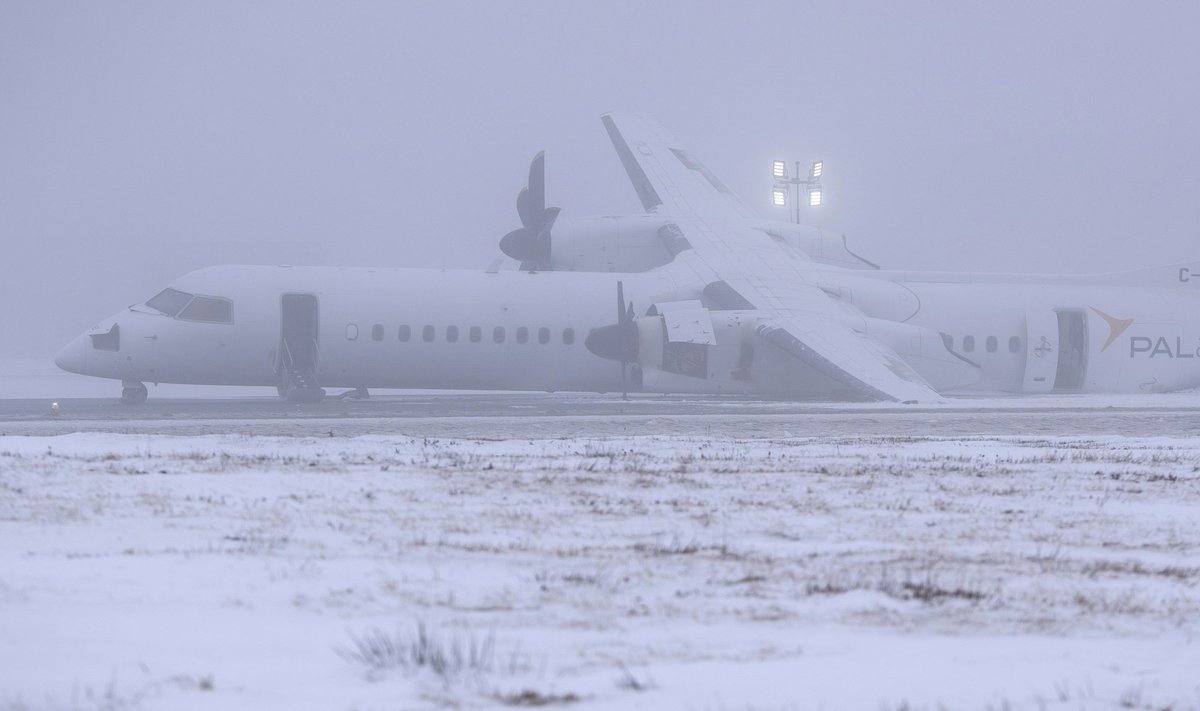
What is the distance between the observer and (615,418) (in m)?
22.1

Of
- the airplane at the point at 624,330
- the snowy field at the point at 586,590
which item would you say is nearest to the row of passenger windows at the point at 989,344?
the airplane at the point at 624,330

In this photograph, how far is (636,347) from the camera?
28891mm

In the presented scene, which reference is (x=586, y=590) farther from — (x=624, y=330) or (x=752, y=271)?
(x=752, y=271)

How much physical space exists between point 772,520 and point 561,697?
14.3ft

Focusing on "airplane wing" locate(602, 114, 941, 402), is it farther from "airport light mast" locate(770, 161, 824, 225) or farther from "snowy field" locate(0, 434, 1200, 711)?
"snowy field" locate(0, 434, 1200, 711)

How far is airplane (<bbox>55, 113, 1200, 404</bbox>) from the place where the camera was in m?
28.7

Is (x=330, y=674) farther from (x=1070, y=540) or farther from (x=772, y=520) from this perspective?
(x=1070, y=540)

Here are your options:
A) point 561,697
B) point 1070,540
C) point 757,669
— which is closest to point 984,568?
point 1070,540

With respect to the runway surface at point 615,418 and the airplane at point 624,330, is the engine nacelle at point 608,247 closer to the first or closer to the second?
the airplane at point 624,330

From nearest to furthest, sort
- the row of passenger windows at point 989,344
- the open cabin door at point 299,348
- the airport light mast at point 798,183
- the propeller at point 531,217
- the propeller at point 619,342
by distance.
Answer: the open cabin door at point 299,348, the propeller at point 619,342, the row of passenger windows at point 989,344, the propeller at point 531,217, the airport light mast at point 798,183

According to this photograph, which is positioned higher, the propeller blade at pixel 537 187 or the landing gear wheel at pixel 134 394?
the propeller blade at pixel 537 187

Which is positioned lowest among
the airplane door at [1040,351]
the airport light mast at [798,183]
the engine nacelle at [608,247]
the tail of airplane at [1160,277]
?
the airplane door at [1040,351]

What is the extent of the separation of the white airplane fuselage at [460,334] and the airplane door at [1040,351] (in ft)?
0.18

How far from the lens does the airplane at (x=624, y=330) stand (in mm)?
28688
